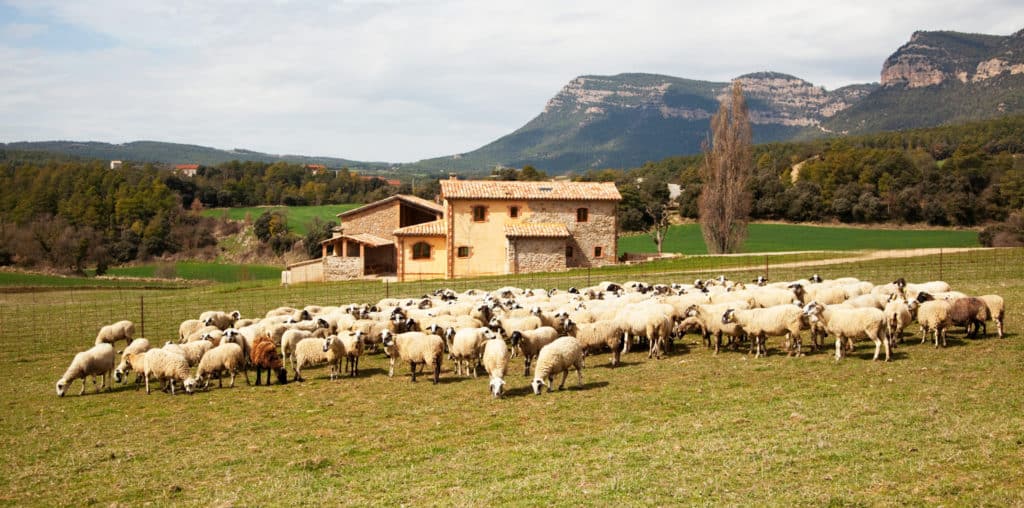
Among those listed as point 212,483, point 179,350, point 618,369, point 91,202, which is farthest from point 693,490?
point 91,202

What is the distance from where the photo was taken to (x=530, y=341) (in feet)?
57.7

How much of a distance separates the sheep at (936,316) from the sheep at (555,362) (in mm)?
8266

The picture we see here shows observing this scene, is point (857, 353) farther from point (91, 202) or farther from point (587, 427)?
point (91, 202)

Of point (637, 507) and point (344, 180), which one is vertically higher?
point (344, 180)

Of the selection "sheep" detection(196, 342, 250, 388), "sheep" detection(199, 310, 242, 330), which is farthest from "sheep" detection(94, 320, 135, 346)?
"sheep" detection(196, 342, 250, 388)

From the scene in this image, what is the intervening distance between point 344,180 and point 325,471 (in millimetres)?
139211

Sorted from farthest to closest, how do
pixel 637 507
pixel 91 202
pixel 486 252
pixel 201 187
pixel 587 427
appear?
pixel 201 187
pixel 91 202
pixel 486 252
pixel 587 427
pixel 637 507

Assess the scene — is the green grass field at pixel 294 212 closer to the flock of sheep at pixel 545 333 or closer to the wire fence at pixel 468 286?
the wire fence at pixel 468 286

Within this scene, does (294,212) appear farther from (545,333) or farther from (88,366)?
(545,333)

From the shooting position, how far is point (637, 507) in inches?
334

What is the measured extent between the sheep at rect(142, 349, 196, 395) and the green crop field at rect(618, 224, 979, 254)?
56.3 meters

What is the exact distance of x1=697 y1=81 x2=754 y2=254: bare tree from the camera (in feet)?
187

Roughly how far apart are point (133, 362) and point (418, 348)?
22.3 feet

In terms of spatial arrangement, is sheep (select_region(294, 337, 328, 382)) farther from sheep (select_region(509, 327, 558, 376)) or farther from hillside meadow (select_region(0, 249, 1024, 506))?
sheep (select_region(509, 327, 558, 376))
